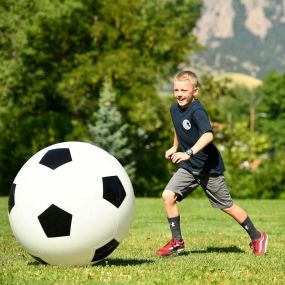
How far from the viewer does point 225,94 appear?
38.4m

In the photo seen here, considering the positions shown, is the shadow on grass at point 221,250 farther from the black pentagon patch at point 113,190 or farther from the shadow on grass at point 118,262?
the black pentagon patch at point 113,190

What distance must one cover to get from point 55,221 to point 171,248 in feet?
6.90

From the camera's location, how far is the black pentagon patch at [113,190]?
6172mm

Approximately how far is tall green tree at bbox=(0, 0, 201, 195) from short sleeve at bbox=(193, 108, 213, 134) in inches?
984

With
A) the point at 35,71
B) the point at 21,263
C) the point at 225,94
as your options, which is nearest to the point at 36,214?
the point at 21,263

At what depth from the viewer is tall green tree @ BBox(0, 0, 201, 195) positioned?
1308 inches

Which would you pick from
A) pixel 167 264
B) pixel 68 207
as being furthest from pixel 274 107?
pixel 68 207

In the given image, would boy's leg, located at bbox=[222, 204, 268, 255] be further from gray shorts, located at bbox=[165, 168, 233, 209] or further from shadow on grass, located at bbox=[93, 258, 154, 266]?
shadow on grass, located at bbox=[93, 258, 154, 266]

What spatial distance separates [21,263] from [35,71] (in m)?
28.6

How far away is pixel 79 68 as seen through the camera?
3359 centimetres

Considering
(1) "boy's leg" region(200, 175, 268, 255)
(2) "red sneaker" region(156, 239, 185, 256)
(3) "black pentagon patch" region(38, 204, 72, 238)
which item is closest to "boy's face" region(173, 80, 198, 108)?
(1) "boy's leg" region(200, 175, 268, 255)

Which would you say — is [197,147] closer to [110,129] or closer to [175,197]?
[175,197]

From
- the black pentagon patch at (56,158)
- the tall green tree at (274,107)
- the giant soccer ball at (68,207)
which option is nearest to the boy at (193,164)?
the giant soccer ball at (68,207)

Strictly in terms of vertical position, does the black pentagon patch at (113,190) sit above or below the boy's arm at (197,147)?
below
